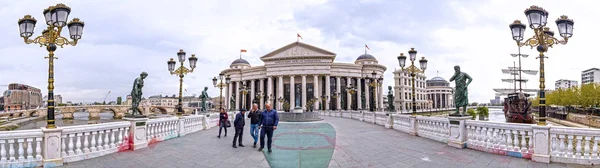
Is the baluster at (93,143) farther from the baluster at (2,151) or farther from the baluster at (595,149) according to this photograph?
the baluster at (595,149)

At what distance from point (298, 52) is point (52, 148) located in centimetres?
6807

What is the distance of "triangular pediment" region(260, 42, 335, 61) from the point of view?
73106mm

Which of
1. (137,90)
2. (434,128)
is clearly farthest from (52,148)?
(434,128)

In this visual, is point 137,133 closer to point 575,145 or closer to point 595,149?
point 575,145

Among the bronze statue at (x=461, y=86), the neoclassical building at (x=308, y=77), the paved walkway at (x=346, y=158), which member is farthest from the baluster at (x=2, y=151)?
the neoclassical building at (x=308, y=77)

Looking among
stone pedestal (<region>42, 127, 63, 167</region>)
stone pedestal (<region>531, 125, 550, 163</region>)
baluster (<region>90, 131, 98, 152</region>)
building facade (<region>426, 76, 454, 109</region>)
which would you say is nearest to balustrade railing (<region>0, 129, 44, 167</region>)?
stone pedestal (<region>42, 127, 63, 167</region>)

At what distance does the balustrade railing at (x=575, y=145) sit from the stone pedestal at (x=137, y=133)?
11.8 m

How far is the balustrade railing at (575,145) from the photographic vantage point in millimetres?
6824

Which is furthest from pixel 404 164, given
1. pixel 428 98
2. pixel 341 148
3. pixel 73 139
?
pixel 428 98

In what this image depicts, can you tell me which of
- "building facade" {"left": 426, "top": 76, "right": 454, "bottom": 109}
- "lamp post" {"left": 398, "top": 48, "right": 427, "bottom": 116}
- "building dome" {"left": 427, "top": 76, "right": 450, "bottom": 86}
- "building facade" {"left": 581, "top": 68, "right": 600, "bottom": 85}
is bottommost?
"building facade" {"left": 426, "top": 76, "right": 454, "bottom": 109}

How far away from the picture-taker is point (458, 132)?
378 inches

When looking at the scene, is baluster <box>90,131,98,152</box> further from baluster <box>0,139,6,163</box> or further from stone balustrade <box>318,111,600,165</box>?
stone balustrade <box>318,111,600,165</box>

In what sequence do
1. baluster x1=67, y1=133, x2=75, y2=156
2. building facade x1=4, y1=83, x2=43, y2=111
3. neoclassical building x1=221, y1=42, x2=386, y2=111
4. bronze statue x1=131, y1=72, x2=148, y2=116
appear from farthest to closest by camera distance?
1. building facade x1=4, y1=83, x2=43, y2=111
2. neoclassical building x1=221, y1=42, x2=386, y2=111
3. bronze statue x1=131, y1=72, x2=148, y2=116
4. baluster x1=67, y1=133, x2=75, y2=156

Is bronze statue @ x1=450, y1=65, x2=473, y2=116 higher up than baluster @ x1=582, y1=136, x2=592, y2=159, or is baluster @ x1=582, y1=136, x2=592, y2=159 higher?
bronze statue @ x1=450, y1=65, x2=473, y2=116
